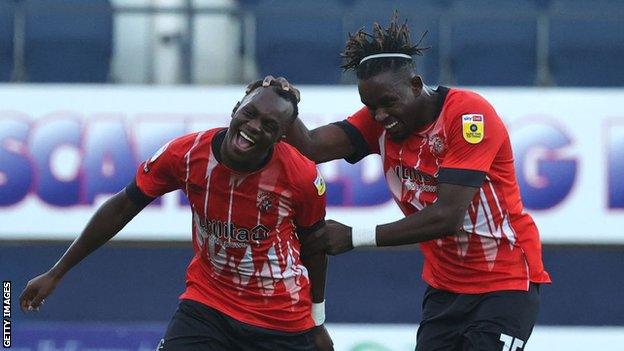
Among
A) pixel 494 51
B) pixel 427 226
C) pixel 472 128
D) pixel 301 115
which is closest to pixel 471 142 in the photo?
pixel 472 128

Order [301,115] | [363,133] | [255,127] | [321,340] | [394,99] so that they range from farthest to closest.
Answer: [301,115] < [363,133] < [321,340] < [394,99] < [255,127]

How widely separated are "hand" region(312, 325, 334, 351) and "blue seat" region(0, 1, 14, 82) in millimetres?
7345

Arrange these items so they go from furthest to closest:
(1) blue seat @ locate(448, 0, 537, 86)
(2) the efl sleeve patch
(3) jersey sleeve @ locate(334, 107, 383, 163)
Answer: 1. (1) blue seat @ locate(448, 0, 537, 86)
2. (3) jersey sleeve @ locate(334, 107, 383, 163)
3. (2) the efl sleeve patch

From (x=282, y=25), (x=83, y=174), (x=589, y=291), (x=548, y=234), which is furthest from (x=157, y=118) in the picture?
(x=589, y=291)

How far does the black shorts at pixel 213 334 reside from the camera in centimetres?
531

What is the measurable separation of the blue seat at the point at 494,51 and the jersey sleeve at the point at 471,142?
7.14 metres

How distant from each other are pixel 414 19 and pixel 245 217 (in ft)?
22.8

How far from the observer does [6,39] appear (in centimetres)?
1230

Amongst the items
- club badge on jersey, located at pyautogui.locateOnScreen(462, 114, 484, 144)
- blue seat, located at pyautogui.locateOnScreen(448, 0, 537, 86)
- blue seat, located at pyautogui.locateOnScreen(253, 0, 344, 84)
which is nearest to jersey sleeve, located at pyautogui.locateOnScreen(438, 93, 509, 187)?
club badge on jersey, located at pyautogui.locateOnScreen(462, 114, 484, 144)

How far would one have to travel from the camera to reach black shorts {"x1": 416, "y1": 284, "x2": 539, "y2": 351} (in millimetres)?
5336

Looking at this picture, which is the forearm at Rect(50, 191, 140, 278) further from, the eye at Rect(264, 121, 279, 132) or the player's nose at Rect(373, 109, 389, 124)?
the player's nose at Rect(373, 109, 389, 124)

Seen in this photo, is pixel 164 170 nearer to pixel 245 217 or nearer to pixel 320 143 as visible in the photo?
pixel 245 217

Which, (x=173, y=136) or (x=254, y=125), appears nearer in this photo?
(x=254, y=125)

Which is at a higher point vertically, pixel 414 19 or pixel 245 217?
pixel 414 19
